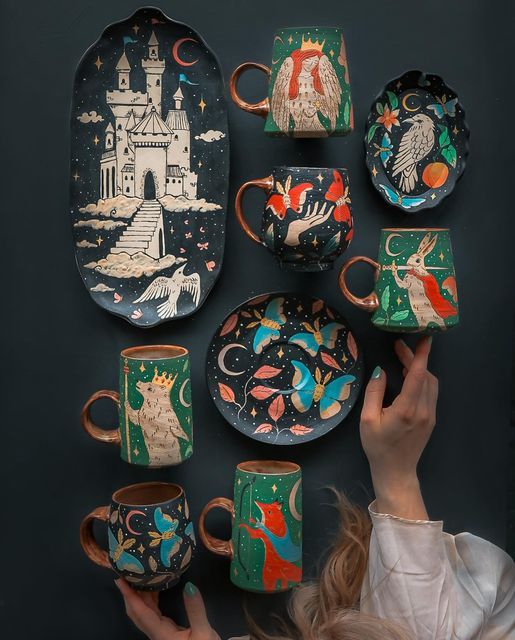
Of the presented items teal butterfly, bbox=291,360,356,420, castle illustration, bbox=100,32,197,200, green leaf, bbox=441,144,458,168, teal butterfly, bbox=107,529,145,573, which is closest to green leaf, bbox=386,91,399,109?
green leaf, bbox=441,144,458,168

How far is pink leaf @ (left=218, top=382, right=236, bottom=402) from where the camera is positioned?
1.53 meters

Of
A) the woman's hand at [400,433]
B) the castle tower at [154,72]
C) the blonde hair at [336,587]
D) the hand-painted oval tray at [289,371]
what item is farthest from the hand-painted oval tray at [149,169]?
the blonde hair at [336,587]

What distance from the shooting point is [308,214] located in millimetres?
1350

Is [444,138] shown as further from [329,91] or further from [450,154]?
[329,91]

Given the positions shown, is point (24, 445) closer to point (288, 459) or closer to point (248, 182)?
point (288, 459)

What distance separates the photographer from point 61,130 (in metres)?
1.51

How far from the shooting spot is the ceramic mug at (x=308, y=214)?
4.43 ft

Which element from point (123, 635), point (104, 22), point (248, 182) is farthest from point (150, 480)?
point (104, 22)

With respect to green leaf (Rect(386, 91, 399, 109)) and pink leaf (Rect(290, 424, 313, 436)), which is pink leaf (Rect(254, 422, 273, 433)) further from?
green leaf (Rect(386, 91, 399, 109))

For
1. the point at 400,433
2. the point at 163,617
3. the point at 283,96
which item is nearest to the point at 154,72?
the point at 283,96

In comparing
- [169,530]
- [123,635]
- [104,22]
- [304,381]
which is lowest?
[123,635]

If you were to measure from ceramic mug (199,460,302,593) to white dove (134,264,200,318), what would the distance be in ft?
0.96

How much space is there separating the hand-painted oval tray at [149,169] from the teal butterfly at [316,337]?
168mm

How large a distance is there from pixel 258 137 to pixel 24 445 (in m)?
0.63
